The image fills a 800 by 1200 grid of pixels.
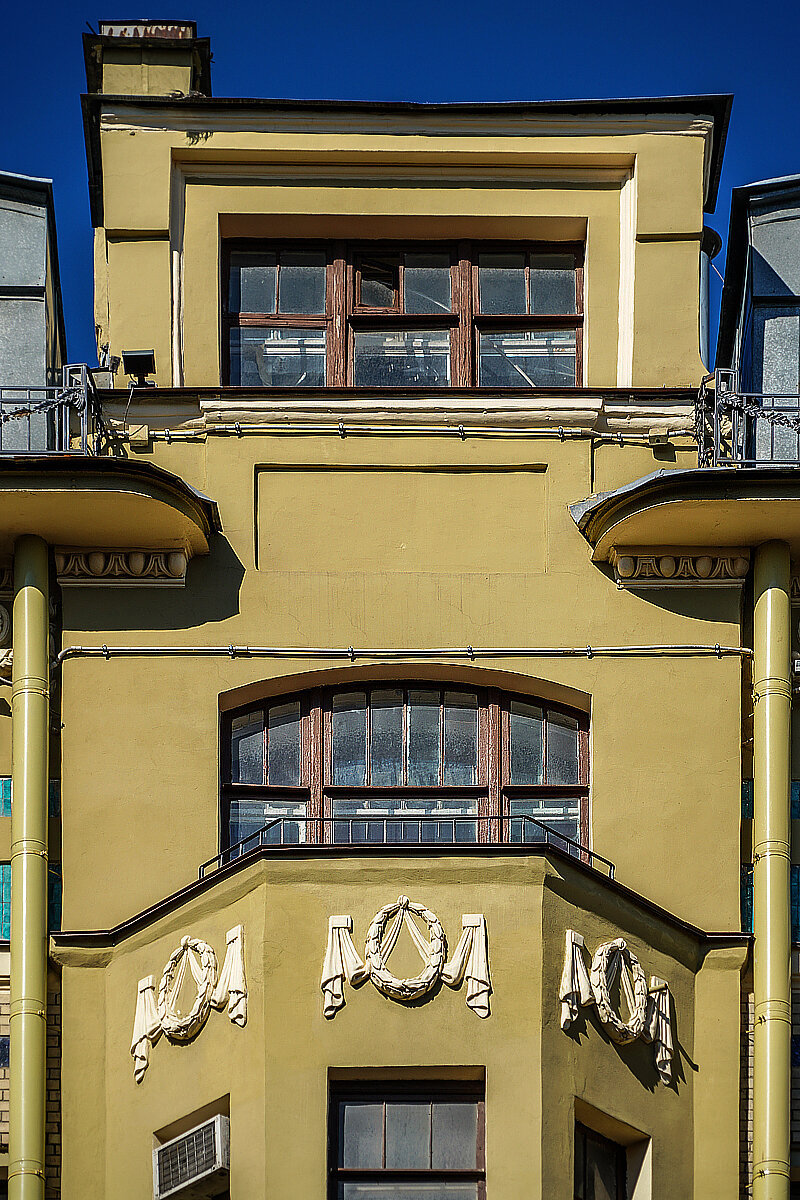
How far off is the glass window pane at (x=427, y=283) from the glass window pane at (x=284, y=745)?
368cm

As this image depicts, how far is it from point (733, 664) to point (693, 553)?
0.93 m

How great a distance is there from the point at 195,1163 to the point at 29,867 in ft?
8.10

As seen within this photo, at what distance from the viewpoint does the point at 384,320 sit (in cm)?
1945

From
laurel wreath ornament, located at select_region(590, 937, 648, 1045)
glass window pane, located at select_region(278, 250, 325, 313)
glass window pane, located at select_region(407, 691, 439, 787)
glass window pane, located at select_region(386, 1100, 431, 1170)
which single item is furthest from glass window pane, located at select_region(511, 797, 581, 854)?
glass window pane, located at select_region(278, 250, 325, 313)

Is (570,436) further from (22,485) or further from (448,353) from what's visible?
(22,485)

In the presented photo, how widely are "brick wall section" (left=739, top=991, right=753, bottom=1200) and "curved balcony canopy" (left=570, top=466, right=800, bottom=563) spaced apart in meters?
3.51

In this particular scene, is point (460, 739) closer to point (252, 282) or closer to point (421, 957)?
point (421, 957)

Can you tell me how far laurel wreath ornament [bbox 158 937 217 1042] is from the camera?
16.4 metres

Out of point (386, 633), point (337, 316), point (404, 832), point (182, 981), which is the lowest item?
point (182, 981)

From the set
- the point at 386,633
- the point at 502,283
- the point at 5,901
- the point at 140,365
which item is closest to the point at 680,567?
the point at 386,633

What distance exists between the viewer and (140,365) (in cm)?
1888

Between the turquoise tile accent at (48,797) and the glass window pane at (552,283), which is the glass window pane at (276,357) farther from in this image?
the turquoise tile accent at (48,797)

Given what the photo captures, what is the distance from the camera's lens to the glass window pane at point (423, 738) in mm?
18016

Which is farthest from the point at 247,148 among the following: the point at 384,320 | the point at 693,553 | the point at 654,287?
the point at 693,553
